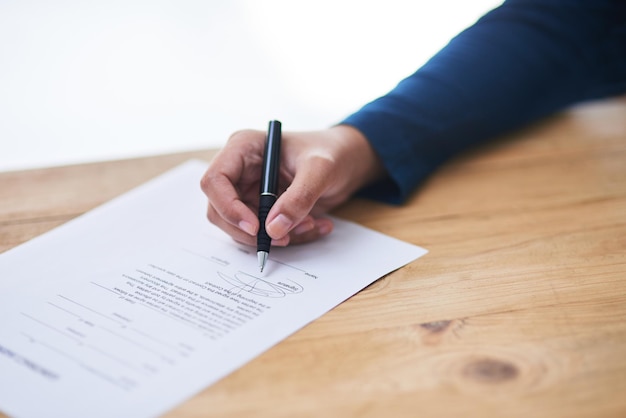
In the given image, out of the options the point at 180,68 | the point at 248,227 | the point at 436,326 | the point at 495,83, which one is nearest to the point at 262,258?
the point at 248,227

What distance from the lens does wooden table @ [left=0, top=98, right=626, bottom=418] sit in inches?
19.9

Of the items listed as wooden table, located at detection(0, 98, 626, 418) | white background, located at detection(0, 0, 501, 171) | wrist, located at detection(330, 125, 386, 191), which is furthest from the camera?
white background, located at detection(0, 0, 501, 171)

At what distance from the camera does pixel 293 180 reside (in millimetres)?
735

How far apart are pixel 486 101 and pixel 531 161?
107 millimetres

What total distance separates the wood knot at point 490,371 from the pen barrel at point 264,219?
25 cm

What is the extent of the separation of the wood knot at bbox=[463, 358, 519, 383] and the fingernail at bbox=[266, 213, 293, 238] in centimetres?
24

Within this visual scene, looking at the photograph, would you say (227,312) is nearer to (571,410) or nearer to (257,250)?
(257,250)

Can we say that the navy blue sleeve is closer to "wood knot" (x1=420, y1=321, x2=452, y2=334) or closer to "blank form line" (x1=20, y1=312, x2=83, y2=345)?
"wood knot" (x1=420, y1=321, x2=452, y2=334)

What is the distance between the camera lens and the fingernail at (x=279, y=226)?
68 cm

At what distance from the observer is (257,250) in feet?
2.28

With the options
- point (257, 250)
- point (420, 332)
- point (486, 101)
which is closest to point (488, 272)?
point (420, 332)

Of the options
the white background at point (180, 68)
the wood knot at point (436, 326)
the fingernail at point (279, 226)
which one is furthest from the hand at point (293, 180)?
the white background at point (180, 68)

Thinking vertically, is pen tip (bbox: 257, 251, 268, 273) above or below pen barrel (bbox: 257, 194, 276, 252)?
below

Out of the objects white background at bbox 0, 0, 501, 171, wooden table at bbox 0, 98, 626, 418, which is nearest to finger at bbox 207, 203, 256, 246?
wooden table at bbox 0, 98, 626, 418
